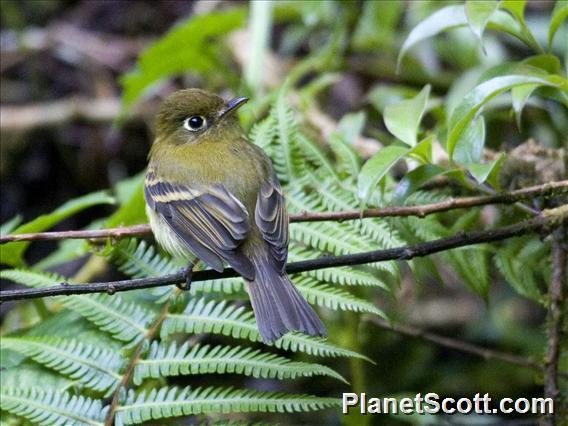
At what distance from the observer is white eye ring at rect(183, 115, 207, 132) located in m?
3.20

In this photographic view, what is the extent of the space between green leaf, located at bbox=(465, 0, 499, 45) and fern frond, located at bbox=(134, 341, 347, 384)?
3.38 ft

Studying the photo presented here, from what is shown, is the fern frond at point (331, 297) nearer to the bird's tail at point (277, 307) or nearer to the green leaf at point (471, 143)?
the bird's tail at point (277, 307)

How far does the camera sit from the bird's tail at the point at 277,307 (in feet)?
7.20

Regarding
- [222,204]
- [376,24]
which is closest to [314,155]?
[222,204]

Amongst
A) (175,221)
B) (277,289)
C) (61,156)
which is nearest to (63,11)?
(61,156)

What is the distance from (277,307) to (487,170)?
0.67m

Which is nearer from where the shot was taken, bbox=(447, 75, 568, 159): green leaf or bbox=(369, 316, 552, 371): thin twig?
bbox=(447, 75, 568, 159): green leaf

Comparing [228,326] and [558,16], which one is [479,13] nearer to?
[558,16]

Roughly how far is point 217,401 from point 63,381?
0.60 m

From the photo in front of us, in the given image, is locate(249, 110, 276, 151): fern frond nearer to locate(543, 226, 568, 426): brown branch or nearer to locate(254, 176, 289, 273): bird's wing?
locate(254, 176, 289, 273): bird's wing

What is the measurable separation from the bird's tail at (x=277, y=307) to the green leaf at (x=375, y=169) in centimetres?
34

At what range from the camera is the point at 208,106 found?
125 inches

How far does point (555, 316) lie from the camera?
246cm

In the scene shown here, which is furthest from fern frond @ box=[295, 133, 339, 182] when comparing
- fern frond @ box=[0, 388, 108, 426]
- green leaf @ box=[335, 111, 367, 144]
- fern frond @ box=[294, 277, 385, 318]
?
fern frond @ box=[0, 388, 108, 426]
